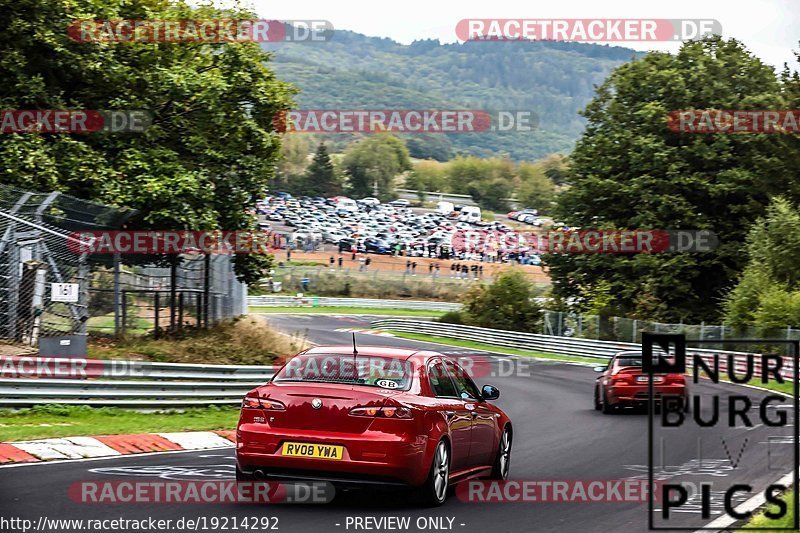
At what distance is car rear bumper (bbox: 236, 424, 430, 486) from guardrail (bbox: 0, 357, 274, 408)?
896cm

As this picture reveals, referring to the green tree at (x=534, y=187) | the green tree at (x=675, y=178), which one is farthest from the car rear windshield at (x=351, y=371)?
the green tree at (x=534, y=187)

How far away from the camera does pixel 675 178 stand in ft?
165

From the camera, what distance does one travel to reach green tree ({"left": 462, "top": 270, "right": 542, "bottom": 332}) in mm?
55938

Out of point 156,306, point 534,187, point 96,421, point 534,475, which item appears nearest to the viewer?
point 534,475

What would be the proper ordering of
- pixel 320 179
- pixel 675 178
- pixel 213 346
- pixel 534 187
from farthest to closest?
pixel 534 187 → pixel 320 179 → pixel 675 178 → pixel 213 346

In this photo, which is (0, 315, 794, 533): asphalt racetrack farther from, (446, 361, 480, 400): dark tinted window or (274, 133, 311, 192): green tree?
(274, 133, 311, 192): green tree

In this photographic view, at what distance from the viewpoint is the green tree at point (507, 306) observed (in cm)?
5594

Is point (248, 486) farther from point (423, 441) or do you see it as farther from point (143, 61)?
point (143, 61)

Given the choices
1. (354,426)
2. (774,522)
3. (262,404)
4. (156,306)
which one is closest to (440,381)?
(354,426)

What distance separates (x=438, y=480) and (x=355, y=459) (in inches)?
37.0

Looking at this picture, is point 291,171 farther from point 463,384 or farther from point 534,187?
point 463,384

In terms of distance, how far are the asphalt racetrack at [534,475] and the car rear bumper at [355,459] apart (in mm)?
295

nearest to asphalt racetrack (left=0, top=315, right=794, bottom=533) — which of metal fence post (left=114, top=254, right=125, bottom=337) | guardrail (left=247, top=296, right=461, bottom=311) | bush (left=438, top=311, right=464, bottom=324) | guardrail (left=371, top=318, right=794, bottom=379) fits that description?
metal fence post (left=114, top=254, right=125, bottom=337)

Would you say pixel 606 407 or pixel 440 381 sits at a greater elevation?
pixel 440 381
